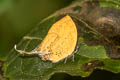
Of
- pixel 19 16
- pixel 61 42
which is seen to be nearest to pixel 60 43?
pixel 61 42

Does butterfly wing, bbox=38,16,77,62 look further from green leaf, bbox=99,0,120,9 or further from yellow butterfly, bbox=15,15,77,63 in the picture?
green leaf, bbox=99,0,120,9

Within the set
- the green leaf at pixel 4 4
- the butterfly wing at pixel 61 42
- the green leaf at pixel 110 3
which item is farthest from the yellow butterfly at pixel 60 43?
the green leaf at pixel 4 4

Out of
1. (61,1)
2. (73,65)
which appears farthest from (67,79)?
(61,1)

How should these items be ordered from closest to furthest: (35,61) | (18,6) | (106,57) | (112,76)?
1. (106,57)
2. (35,61)
3. (112,76)
4. (18,6)

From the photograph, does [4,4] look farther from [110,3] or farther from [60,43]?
[60,43]

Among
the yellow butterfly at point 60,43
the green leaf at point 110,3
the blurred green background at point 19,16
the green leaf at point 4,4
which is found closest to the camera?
the yellow butterfly at point 60,43

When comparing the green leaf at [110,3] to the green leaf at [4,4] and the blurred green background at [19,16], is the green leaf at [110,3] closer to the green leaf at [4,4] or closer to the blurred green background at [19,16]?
the blurred green background at [19,16]

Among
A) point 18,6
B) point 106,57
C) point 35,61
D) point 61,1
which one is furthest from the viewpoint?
point 18,6

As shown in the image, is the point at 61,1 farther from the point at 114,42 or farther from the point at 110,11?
the point at 114,42
